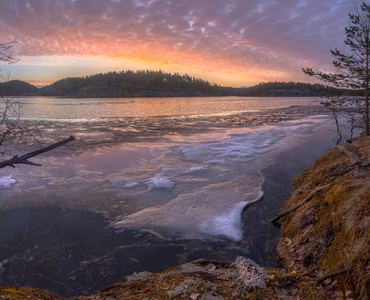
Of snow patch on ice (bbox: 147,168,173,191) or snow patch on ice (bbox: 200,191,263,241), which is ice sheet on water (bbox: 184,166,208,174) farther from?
snow patch on ice (bbox: 200,191,263,241)

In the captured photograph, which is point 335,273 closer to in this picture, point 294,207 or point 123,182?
point 294,207

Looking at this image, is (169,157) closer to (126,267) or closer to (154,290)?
(126,267)

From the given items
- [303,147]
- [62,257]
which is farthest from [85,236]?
[303,147]

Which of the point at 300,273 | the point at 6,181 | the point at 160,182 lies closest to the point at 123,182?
the point at 160,182

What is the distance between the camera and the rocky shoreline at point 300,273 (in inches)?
135

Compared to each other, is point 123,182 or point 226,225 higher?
point 123,182

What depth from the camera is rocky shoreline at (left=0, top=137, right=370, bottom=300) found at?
3434 mm

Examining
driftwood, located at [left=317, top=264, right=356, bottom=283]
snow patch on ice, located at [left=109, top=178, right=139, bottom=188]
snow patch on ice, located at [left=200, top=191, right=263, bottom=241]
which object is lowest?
→ snow patch on ice, located at [left=200, top=191, right=263, bottom=241]

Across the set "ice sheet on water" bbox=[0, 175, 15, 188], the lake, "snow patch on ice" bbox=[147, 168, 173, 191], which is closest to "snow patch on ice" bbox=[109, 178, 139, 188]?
the lake

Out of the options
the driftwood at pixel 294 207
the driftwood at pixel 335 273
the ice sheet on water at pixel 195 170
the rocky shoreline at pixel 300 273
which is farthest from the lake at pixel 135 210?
the driftwood at pixel 335 273

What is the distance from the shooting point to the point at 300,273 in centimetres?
420

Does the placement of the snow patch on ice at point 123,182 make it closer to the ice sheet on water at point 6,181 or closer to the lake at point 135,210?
the lake at point 135,210

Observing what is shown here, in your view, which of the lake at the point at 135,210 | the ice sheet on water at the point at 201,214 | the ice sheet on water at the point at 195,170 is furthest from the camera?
the ice sheet on water at the point at 195,170

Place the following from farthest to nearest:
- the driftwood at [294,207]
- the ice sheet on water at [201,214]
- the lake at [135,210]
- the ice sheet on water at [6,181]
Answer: the ice sheet on water at [6,181], the driftwood at [294,207], the ice sheet on water at [201,214], the lake at [135,210]
